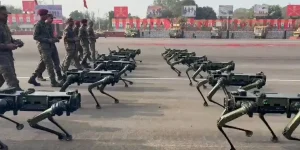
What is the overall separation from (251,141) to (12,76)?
469 cm

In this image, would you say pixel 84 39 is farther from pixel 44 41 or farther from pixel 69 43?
pixel 44 41

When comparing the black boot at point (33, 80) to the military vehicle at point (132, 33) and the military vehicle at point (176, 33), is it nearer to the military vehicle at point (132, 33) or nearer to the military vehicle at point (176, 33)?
the military vehicle at point (176, 33)

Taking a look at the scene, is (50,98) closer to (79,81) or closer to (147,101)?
(79,81)

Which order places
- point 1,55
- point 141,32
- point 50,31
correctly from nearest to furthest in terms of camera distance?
point 1,55 → point 50,31 → point 141,32

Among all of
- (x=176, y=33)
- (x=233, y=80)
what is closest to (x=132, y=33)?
(x=176, y=33)

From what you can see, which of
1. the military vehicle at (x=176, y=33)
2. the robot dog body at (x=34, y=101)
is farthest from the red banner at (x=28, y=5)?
the robot dog body at (x=34, y=101)

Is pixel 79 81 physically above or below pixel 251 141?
above

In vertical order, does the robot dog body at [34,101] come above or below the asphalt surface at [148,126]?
above

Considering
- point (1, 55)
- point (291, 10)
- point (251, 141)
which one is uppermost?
point (291, 10)

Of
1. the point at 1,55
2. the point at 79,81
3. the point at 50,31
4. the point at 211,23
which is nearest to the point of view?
the point at 1,55

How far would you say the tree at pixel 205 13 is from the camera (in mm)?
74625

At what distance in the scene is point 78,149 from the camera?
16.4 feet

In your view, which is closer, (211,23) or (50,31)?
(50,31)

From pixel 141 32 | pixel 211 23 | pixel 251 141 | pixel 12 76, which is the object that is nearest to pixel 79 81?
pixel 12 76
